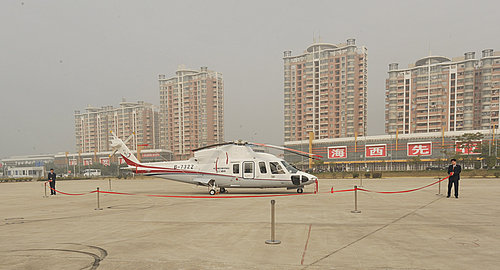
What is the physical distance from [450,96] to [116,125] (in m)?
146

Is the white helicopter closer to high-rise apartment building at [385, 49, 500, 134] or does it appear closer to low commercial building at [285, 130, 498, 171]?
low commercial building at [285, 130, 498, 171]

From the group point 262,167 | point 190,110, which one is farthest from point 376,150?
point 190,110

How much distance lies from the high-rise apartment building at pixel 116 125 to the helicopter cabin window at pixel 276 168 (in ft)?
420

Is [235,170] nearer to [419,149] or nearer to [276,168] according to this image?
[276,168]

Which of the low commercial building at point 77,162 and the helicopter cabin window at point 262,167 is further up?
the helicopter cabin window at point 262,167

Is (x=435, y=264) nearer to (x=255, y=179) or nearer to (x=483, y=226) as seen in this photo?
(x=483, y=226)

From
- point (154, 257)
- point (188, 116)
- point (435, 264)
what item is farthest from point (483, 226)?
point (188, 116)

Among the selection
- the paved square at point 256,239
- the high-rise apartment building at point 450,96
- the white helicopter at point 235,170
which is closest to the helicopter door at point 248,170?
the white helicopter at point 235,170

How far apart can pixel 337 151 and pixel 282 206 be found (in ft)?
194

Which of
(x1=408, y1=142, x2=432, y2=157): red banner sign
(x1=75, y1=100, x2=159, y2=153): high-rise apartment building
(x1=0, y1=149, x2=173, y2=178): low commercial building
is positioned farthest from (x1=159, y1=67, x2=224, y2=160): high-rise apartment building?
(x1=408, y1=142, x2=432, y2=157): red banner sign

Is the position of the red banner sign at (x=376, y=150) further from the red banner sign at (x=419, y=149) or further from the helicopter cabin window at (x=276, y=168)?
the helicopter cabin window at (x=276, y=168)

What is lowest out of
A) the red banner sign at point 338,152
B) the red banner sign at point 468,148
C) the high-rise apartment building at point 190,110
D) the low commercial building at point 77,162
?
the low commercial building at point 77,162

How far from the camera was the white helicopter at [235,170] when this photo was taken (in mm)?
16750

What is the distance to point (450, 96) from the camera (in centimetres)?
8550
